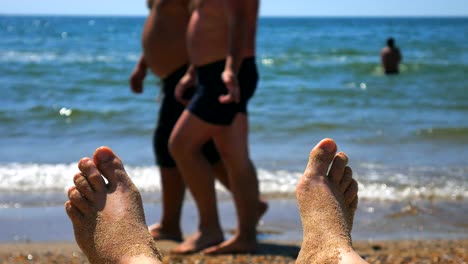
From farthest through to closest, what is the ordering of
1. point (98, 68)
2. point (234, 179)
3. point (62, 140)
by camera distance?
point (98, 68) < point (62, 140) < point (234, 179)

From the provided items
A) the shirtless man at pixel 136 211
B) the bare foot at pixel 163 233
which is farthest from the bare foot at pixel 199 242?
the shirtless man at pixel 136 211

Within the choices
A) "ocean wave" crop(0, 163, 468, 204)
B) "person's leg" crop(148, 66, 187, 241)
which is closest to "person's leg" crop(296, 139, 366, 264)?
"person's leg" crop(148, 66, 187, 241)

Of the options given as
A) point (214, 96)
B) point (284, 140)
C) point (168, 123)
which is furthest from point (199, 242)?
point (284, 140)

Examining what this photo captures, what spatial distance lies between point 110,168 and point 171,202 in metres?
1.77

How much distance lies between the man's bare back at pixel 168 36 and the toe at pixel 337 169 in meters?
1.75

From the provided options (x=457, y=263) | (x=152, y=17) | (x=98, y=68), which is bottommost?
(x=98, y=68)

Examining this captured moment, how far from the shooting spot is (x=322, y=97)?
11.5m

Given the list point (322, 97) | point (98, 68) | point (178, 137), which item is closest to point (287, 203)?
point (178, 137)

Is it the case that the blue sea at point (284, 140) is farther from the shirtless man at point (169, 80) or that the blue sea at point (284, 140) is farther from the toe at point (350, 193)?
the toe at point (350, 193)

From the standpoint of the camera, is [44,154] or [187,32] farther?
[44,154]

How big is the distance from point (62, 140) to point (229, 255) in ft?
12.9

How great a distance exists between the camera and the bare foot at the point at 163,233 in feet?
14.5

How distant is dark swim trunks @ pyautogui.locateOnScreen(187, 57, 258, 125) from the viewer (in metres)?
3.82

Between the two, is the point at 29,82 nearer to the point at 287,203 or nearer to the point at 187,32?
the point at 287,203
